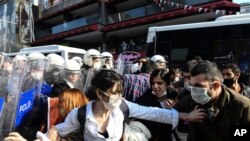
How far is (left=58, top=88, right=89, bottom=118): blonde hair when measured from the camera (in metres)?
3.25

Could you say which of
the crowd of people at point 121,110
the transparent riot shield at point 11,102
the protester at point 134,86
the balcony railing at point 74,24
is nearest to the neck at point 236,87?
the protester at point 134,86

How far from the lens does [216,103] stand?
2688mm

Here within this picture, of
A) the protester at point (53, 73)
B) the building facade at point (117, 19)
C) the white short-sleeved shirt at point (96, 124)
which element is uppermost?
the building facade at point (117, 19)

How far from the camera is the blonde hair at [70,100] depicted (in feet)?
10.7

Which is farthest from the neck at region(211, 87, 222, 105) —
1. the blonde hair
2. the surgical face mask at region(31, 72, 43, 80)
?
the surgical face mask at region(31, 72, 43, 80)

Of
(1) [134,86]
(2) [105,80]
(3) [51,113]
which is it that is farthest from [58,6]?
(2) [105,80]

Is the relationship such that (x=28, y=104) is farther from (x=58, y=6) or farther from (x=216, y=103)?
(x=58, y=6)

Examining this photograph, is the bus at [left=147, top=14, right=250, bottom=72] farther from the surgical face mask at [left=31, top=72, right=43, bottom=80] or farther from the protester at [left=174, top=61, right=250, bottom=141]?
the protester at [left=174, top=61, right=250, bottom=141]

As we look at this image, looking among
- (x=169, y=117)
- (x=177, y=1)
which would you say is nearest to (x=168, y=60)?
(x=169, y=117)

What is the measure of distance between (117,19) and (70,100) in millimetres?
22344

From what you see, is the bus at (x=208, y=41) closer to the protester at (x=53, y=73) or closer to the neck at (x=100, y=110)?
the protester at (x=53, y=73)

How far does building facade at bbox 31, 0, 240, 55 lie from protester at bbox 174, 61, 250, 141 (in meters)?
14.3

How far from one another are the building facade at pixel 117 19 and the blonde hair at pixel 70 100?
13.7m

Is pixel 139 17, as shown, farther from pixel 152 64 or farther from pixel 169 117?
pixel 169 117
